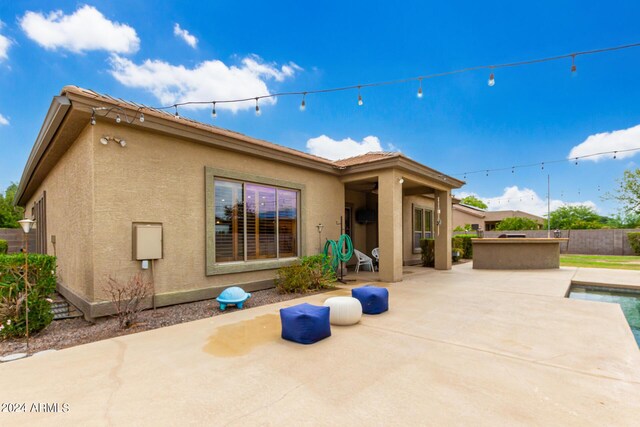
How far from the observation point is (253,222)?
7371 millimetres

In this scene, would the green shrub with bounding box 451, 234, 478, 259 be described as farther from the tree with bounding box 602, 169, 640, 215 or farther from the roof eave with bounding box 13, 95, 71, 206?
the tree with bounding box 602, 169, 640, 215

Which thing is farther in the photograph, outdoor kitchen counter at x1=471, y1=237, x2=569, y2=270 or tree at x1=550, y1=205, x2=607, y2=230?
tree at x1=550, y1=205, x2=607, y2=230

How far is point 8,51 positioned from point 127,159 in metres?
16.4

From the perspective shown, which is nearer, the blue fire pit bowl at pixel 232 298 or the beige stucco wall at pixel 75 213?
the beige stucco wall at pixel 75 213

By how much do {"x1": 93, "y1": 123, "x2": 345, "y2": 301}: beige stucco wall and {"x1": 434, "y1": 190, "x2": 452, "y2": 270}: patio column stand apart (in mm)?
7566

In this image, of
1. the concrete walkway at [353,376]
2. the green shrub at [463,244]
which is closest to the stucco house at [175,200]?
the concrete walkway at [353,376]

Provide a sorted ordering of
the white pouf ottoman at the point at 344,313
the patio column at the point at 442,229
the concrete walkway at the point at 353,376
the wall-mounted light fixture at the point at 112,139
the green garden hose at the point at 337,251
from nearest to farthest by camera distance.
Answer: the concrete walkway at the point at 353,376, the white pouf ottoman at the point at 344,313, the wall-mounted light fixture at the point at 112,139, the green garden hose at the point at 337,251, the patio column at the point at 442,229

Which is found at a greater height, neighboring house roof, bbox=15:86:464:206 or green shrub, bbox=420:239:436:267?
neighboring house roof, bbox=15:86:464:206

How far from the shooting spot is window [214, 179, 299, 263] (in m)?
6.74

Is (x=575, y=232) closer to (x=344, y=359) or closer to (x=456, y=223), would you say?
(x=456, y=223)

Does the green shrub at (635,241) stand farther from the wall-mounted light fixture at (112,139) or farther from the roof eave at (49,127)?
the roof eave at (49,127)

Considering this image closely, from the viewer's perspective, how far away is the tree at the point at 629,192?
24.4m

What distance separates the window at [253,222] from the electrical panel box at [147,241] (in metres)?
1.26

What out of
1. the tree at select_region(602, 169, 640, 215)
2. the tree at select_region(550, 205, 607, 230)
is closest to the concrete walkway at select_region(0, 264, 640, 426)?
the tree at select_region(602, 169, 640, 215)
